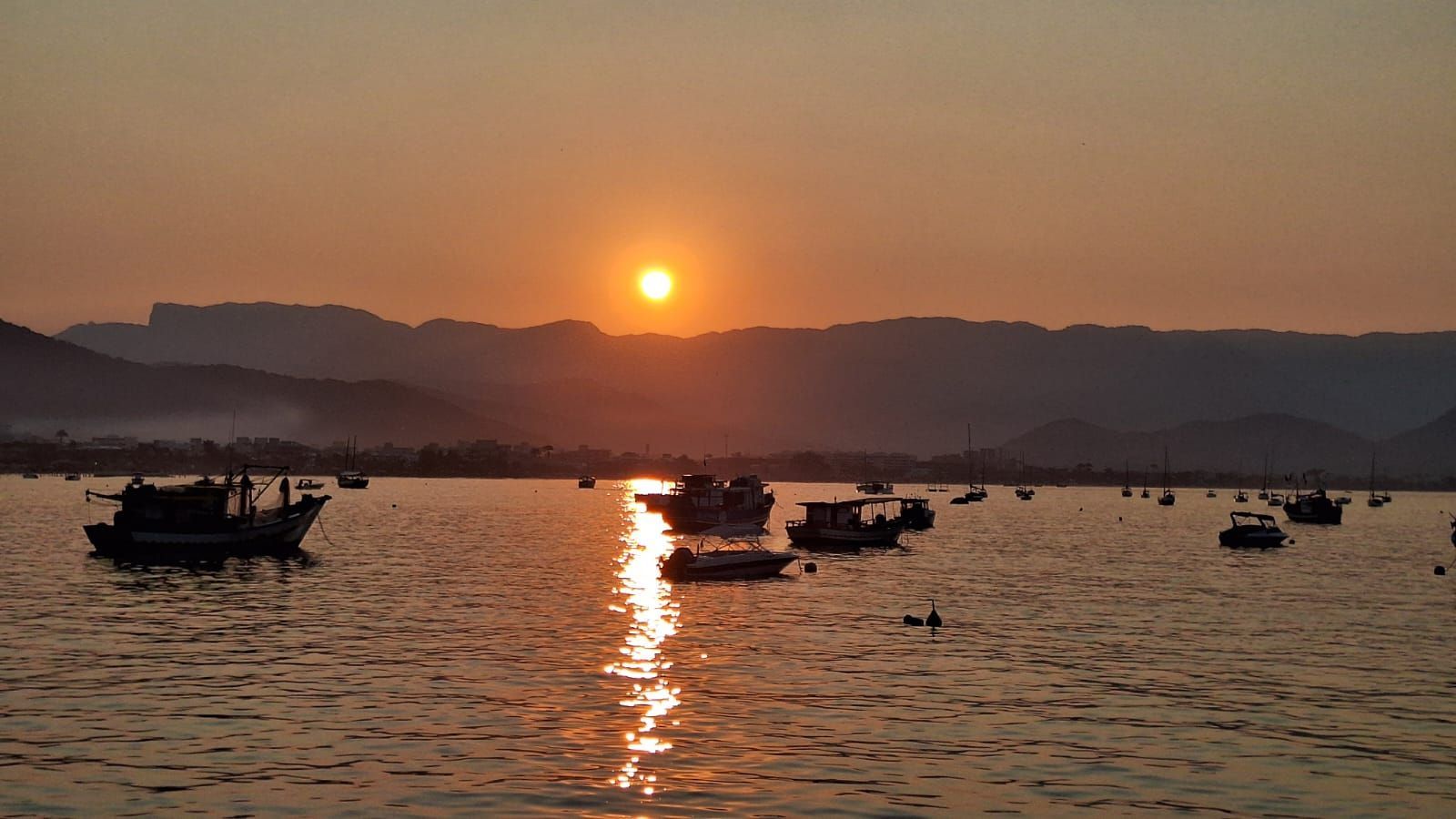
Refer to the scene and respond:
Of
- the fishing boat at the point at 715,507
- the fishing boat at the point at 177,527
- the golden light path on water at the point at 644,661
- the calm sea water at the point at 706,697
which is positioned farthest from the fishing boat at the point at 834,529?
the fishing boat at the point at 177,527

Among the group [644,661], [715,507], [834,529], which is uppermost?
[715,507]

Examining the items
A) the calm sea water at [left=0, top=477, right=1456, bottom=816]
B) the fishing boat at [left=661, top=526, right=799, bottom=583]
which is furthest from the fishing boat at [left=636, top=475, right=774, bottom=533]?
the calm sea water at [left=0, top=477, right=1456, bottom=816]

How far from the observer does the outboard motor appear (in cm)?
8450

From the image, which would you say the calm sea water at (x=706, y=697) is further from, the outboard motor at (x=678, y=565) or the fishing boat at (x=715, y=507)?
the fishing boat at (x=715, y=507)

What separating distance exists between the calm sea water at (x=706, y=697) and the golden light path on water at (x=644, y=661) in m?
0.17

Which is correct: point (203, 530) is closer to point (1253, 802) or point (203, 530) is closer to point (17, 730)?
point (17, 730)

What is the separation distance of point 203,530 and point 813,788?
7397 cm

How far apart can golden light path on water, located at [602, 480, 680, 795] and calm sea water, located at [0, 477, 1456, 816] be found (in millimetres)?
166

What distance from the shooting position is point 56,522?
153625 mm

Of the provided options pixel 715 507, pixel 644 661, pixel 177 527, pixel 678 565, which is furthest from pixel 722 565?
pixel 715 507

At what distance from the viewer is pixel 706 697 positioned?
41.2 meters

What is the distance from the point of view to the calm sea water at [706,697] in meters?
29.6

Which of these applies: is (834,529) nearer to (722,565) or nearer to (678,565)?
(722,565)

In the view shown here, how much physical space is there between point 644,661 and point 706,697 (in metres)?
8.15
